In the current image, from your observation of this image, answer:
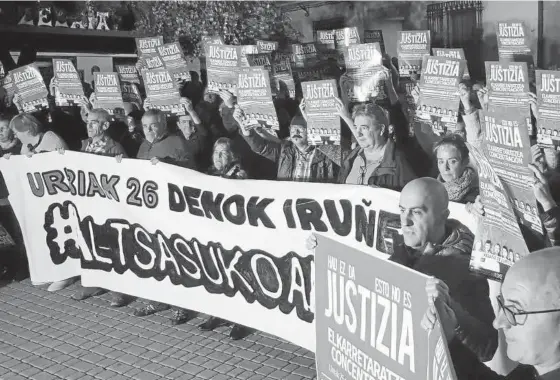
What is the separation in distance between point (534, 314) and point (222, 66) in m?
4.66

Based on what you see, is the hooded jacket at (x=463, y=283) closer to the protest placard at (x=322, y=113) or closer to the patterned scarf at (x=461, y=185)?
the patterned scarf at (x=461, y=185)

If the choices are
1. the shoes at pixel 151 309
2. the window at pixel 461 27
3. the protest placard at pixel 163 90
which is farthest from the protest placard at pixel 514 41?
the window at pixel 461 27

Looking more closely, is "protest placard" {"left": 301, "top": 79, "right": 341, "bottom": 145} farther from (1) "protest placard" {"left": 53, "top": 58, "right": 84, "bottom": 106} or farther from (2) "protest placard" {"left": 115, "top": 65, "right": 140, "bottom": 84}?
(2) "protest placard" {"left": 115, "top": 65, "right": 140, "bottom": 84}

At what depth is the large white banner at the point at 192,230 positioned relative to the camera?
4375 millimetres

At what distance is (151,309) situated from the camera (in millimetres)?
5984

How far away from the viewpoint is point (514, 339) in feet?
6.66

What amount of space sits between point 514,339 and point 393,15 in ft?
36.4

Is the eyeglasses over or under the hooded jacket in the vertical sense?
over

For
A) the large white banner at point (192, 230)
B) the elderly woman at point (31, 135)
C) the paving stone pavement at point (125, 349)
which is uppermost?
the elderly woman at point (31, 135)

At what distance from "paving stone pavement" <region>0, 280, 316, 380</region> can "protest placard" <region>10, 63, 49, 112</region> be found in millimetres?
2176

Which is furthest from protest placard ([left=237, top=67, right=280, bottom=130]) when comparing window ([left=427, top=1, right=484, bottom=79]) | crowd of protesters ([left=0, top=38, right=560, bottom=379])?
window ([left=427, top=1, right=484, bottom=79])

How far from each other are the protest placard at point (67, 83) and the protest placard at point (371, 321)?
178 inches

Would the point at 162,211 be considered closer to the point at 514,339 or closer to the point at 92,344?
the point at 92,344

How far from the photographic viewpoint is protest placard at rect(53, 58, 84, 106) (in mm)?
7004
